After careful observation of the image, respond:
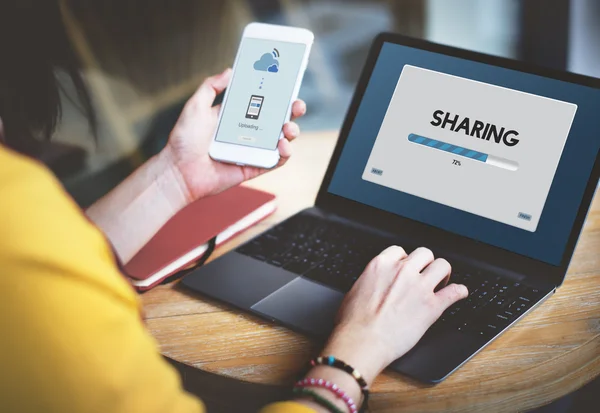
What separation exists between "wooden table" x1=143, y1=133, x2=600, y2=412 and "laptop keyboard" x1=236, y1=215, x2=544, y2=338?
0.09 feet

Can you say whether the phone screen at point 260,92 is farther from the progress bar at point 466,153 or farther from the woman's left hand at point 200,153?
the progress bar at point 466,153

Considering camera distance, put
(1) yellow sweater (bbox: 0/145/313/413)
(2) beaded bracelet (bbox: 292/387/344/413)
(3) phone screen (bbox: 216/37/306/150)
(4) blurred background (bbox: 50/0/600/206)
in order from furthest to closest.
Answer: (4) blurred background (bbox: 50/0/600/206), (3) phone screen (bbox: 216/37/306/150), (2) beaded bracelet (bbox: 292/387/344/413), (1) yellow sweater (bbox: 0/145/313/413)

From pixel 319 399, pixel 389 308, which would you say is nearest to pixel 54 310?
pixel 319 399

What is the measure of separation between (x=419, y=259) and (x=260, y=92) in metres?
0.40

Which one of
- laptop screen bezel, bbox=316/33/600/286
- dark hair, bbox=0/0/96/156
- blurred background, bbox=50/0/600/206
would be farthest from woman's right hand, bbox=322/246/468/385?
blurred background, bbox=50/0/600/206

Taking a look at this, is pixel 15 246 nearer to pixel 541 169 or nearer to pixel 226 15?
pixel 541 169

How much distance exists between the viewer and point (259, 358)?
0.84 m

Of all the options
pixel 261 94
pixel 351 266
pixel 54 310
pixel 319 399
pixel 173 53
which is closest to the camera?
pixel 54 310

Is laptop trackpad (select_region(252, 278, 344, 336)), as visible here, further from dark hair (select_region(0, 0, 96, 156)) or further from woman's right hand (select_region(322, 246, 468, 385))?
dark hair (select_region(0, 0, 96, 156))

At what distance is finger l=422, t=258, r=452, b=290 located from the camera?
847 millimetres

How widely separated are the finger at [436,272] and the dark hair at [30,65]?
62 cm

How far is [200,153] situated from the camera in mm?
1115

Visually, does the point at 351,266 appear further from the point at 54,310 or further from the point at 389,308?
the point at 54,310

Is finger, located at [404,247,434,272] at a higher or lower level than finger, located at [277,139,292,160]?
lower
